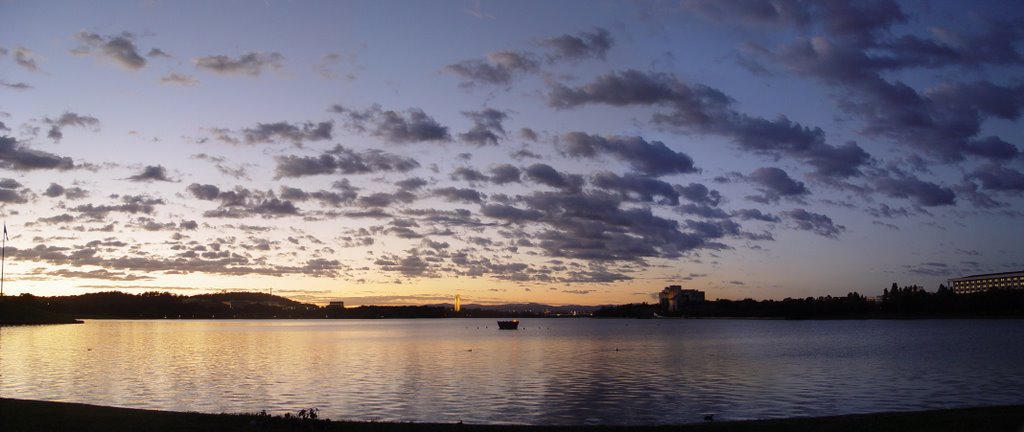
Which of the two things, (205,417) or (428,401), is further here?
(428,401)

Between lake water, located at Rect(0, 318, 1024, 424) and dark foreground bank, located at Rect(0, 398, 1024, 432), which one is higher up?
dark foreground bank, located at Rect(0, 398, 1024, 432)

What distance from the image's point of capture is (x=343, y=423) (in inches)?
1209

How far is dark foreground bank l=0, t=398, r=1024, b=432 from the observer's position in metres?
28.6

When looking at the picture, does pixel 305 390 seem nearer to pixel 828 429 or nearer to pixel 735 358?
pixel 828 429

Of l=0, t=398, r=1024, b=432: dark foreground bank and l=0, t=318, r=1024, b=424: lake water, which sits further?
l=0, t=318, r=1024, b=424: lake water

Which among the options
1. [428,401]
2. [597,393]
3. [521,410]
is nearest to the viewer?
[521,410]

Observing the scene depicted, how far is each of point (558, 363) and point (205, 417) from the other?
194ft

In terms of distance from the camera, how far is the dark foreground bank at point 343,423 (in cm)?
2862

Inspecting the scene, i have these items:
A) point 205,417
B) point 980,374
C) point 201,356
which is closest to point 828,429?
point 205,417

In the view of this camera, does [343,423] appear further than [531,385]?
No

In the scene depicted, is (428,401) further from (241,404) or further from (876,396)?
(876,396)

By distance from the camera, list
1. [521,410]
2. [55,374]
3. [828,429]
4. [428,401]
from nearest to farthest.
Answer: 1. [828,429]
2. [521,410]
3. [428,401]
4. [55,374]

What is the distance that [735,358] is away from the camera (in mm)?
95062

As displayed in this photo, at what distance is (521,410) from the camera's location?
45625mm
